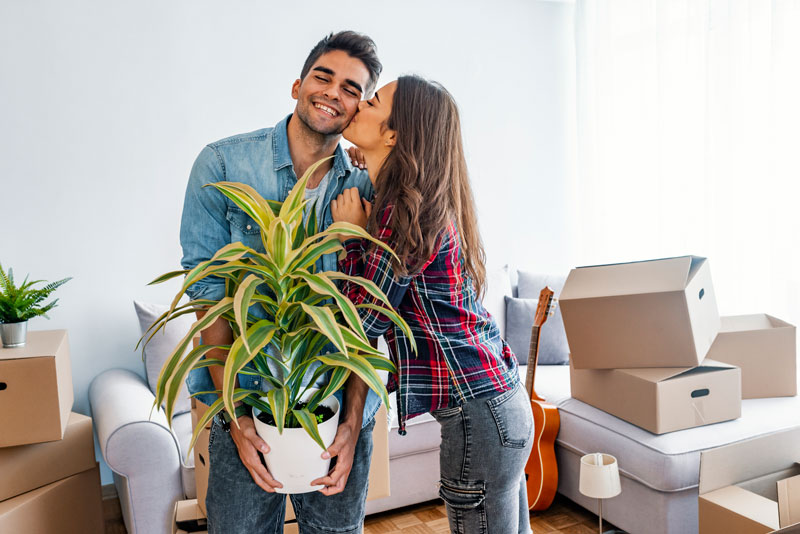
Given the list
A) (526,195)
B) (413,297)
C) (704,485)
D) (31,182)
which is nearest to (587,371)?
(704,485)

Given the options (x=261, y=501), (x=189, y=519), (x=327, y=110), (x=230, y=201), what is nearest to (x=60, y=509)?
(x=189, y=519)

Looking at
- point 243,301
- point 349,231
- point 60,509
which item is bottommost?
point 60,509

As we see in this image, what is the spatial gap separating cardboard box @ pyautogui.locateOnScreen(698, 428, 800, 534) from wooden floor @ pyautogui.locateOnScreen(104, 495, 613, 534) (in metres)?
0.76

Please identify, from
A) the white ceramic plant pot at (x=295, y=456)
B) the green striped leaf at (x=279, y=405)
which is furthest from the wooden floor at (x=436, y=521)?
the green striped leaf at (x=279, y=405)

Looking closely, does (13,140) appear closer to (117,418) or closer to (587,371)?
(117,418)

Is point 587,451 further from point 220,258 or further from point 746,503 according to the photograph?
point 220,258

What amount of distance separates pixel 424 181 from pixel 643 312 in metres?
1.12

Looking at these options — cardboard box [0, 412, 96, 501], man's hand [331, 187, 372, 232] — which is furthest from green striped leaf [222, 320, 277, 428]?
cardboard box [0, 412, 96, 501]

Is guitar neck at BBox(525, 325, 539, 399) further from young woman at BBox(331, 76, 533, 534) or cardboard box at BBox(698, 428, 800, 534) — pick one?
young woman at BBox(331, 76, 533, 534)

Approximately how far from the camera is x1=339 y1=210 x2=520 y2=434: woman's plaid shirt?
116cm

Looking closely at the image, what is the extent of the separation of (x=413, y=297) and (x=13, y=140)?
2183 millimetres

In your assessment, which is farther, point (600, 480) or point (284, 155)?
point (600, 480)

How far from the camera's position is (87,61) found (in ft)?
8.59

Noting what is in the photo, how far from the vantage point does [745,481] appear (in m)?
1.65
